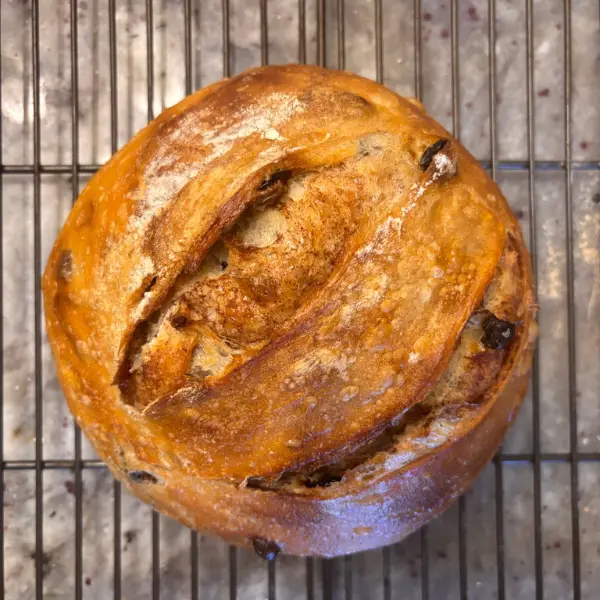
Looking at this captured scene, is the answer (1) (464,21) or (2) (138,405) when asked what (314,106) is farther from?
(1) (464,21)

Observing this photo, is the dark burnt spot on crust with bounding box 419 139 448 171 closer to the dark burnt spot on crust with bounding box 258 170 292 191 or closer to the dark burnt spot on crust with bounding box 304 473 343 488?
the dark burnt spot on crust with bounding box 258 170 292 191

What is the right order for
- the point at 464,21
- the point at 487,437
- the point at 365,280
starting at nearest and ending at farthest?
the point at 365,280
the point at 487,437
the point at 464,21

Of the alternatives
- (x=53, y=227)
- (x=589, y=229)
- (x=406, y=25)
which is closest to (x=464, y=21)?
(x=406, y=25)

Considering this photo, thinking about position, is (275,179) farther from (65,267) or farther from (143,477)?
(143,477)

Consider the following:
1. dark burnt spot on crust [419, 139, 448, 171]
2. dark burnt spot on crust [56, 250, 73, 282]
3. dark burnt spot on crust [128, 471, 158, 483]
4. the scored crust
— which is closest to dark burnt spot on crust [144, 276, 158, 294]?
the scored crust

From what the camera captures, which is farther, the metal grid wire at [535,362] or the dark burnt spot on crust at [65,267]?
the metal grid wire at [535,362]

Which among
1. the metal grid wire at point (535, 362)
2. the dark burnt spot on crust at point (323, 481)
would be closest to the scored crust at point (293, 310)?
the dark burnt spot on crust at point (323, 481)

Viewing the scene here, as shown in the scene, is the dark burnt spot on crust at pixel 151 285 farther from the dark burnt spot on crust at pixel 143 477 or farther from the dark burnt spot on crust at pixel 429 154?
the dark burnt spot on crust at pixel 429 154

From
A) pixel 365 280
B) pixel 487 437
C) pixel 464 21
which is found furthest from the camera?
pixel 464 21
